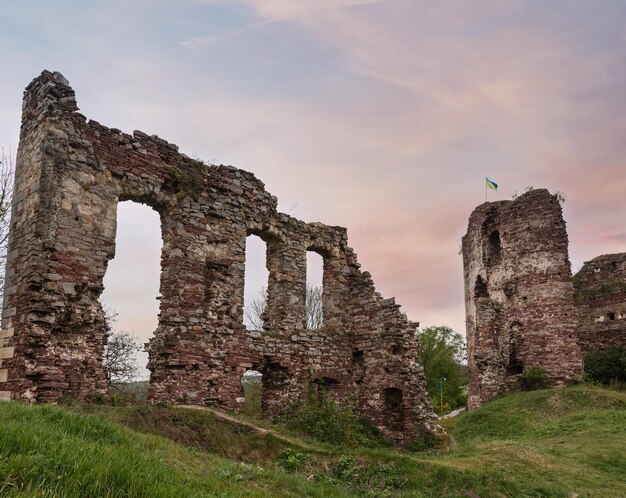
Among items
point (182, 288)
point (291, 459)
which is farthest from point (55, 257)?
point (291, 459)

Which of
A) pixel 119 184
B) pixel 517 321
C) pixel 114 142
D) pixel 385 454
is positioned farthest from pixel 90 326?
pixel 517 321

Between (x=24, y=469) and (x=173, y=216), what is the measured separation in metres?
8.93

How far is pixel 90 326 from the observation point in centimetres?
1091

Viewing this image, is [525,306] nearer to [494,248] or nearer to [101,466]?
[494,248]

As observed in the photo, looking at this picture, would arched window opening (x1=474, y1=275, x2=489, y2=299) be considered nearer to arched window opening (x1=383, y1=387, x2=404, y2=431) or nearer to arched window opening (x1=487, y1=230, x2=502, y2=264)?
arched window opening (x1=487, y1=230, x2=502, y2=264)

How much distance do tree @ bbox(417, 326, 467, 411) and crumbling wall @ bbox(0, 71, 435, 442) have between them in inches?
954

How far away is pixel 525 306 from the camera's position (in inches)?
965

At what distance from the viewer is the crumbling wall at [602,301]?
26.1m

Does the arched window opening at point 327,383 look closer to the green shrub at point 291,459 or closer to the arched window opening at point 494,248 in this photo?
the green shrub at point 291,459

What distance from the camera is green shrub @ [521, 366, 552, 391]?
23.2 meters

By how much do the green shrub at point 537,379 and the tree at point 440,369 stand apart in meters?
15.1

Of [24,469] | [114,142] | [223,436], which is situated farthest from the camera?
[114,142]

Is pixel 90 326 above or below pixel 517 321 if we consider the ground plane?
below

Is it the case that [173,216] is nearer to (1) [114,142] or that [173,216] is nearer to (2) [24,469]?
(1) [114,142]
